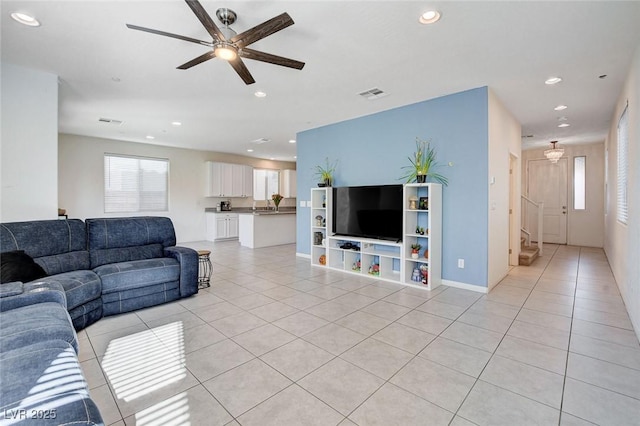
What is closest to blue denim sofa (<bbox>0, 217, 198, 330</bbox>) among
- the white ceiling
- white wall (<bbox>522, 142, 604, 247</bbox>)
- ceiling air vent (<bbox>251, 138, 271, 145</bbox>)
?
the white ceiling

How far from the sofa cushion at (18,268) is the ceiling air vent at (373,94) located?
4248 millimetres

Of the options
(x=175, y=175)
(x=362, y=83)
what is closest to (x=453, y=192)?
(x=362, y=83)

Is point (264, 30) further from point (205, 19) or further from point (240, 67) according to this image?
point (240, 67)

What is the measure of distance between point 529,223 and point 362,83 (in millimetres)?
7643

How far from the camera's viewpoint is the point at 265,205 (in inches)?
425

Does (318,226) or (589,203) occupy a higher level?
(589,203)

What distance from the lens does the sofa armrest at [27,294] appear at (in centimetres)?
208

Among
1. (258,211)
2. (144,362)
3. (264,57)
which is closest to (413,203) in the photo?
(264,57)

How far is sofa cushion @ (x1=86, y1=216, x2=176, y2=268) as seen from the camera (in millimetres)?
3566

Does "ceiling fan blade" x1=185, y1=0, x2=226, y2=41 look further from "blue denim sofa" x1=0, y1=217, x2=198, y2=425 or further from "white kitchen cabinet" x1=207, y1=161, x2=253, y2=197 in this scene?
"white kitchen cabinet" x1=207, y1=161, x2=253, y2=197

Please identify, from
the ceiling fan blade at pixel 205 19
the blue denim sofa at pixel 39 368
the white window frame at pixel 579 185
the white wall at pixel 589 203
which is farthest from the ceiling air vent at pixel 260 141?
the white window frame at pixel 579 185

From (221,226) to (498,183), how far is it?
7284 millimetres

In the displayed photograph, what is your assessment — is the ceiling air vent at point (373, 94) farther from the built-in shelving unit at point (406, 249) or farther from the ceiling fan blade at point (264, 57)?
the ceiling fan blade at point (264, 57)

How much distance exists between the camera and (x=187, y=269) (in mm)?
3760
